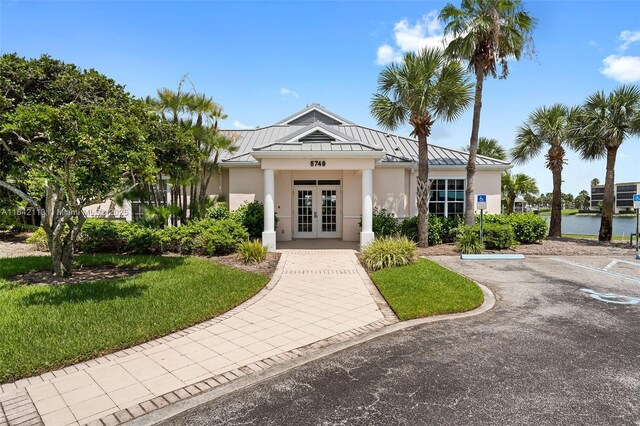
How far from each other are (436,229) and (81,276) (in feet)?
42.3

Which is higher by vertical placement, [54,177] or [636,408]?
[54,177]

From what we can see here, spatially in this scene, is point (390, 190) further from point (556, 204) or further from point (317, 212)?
point (556, 204)

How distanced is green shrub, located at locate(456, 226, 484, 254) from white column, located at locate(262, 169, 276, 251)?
7.24m

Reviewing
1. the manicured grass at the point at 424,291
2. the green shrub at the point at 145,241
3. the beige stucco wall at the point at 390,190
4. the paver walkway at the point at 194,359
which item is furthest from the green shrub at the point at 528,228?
the green shrub at the point at 145,241

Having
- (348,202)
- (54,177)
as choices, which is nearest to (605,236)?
(348,202)

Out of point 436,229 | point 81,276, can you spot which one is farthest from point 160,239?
point 436,229

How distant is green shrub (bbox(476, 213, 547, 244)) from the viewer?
627 inches

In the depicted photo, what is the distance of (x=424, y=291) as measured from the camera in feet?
26.5

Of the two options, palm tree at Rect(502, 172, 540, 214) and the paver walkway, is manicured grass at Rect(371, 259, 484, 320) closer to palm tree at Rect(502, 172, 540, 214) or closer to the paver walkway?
the paver walkway

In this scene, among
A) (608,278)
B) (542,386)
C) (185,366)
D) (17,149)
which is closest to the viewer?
(542,386)

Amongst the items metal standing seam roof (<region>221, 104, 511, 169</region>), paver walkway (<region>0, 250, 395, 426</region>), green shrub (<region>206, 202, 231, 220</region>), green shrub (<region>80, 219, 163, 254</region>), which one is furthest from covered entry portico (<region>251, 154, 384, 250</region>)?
paver walkway (<region>0, 250, 395, 426</region>)

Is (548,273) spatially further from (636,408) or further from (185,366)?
(185,366)

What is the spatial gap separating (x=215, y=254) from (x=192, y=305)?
626cm

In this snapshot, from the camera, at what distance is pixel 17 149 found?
8492mm
